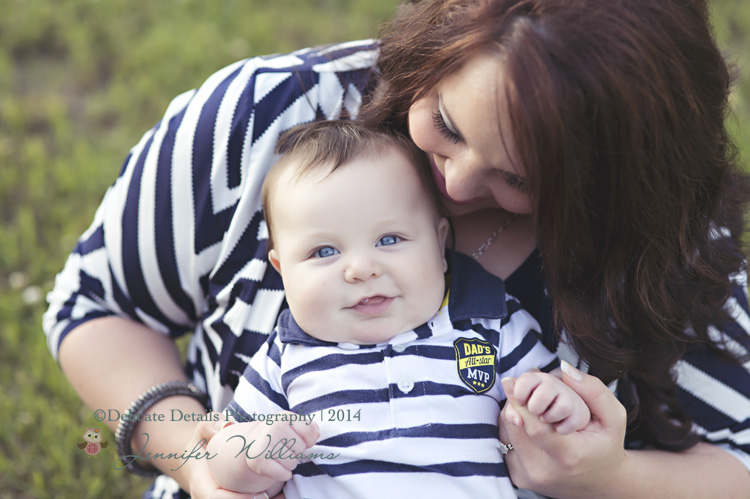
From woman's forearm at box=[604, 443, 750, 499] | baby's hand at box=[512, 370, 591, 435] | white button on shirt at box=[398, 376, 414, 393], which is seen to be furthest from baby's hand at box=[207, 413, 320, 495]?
woman's forearm at box=[604, 443, 750, 499]

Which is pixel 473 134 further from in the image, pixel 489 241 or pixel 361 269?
pixel 489 241

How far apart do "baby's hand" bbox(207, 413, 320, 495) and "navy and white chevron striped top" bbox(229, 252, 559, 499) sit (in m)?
0.08

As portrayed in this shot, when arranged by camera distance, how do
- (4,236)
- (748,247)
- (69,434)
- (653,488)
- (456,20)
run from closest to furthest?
(456,20), (653,488), (748,247), (69,434), (4,236)

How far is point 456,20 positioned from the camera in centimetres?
139

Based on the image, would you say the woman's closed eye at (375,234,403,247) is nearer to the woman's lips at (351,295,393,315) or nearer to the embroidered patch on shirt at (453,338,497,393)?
the woman's lips at (351,295,393,315)

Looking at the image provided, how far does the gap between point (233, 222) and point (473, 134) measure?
0.61 meters

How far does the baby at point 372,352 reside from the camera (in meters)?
1.42

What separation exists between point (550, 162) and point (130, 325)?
3.64ft

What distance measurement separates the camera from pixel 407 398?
1440mm

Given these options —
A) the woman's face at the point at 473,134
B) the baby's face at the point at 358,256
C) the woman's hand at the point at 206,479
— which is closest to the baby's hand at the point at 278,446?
the woman's hand at the point at 206,479

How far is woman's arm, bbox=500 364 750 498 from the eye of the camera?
143cm

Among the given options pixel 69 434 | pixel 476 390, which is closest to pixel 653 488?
pixel 476 390

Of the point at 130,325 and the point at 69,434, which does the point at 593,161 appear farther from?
the point at 69,434

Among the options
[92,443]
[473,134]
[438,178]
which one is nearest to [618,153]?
[473,134]
